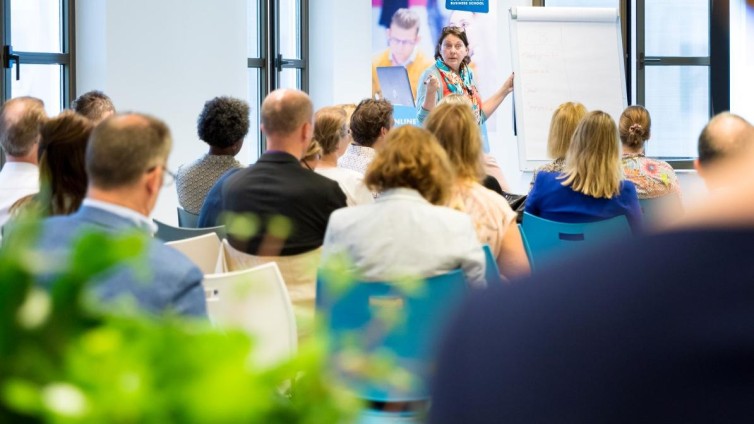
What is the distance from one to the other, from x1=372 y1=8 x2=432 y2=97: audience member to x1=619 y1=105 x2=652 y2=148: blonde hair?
3.28m

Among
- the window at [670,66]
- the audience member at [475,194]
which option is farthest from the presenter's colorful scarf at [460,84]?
the audience member at [475,194]

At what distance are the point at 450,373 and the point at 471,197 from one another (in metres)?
3.45

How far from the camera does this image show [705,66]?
34.8 feet

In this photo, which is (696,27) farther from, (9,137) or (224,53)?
(9,137)

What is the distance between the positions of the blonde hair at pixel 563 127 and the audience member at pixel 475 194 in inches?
63.0

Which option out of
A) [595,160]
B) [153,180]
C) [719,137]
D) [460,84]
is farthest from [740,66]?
[153,180]

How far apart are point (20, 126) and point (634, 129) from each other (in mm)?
3405

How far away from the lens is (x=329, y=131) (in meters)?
5.03

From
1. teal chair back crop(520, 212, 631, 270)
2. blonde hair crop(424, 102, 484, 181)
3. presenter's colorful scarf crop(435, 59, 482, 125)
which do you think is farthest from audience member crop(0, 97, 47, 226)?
presenter's colorful scarf crop(435, 59, 482, 125)

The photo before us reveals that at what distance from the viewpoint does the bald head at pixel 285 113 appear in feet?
13.9

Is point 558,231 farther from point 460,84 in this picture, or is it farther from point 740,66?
point 740,66

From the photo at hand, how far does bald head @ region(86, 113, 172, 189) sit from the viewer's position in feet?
8.15

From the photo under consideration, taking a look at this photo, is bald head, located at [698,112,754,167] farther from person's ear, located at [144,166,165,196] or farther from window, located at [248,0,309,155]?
window, located at [248,0,309,155]

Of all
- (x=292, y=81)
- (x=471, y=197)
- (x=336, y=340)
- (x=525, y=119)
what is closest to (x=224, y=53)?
(x=292, y=81)
